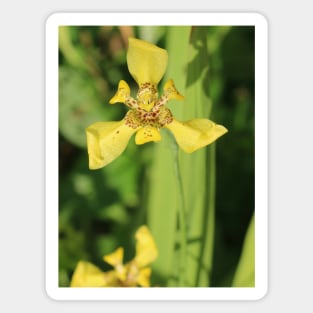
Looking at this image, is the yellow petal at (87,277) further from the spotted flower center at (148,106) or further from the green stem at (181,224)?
the spotted flower center at (148,106)

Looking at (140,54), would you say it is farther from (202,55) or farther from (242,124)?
(242,124)

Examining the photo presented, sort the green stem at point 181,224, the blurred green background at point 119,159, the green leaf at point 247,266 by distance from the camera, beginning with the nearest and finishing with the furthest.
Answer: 1. the green stem at point 181,224
2. the green leaf at point 247,266
3. the blurred green background at point 119,159

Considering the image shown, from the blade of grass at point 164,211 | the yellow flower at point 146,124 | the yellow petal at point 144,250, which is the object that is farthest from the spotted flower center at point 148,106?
the yellow petal at point 144,250

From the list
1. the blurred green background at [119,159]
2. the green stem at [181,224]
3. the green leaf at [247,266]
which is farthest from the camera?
the blurred green background at [119,159]
